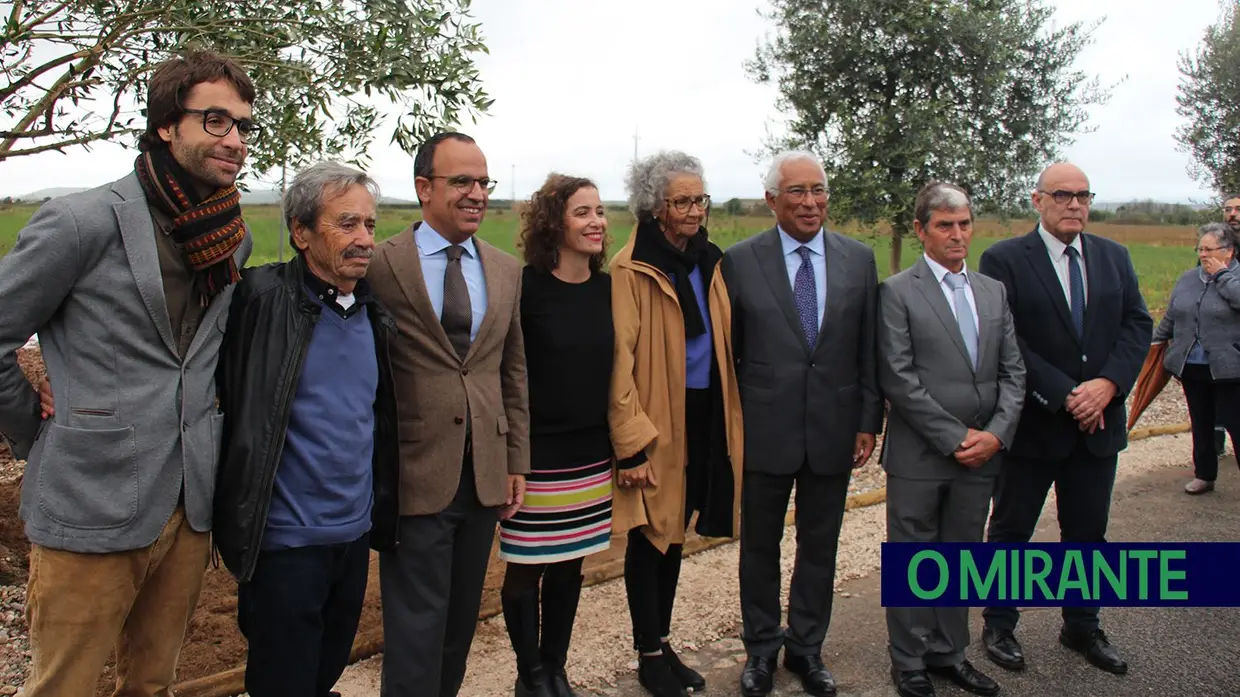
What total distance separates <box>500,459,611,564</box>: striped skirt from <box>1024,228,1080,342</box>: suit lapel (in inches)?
87.2

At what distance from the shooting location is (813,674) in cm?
391

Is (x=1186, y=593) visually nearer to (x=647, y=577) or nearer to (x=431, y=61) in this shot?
(x=647, y=577)

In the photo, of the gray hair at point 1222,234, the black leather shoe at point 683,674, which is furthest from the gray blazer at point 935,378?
the gray hair at point 1222,234

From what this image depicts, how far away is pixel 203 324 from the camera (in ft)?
8.54

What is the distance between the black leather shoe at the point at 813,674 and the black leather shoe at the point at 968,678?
0.48m

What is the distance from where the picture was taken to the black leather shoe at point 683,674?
155 inches

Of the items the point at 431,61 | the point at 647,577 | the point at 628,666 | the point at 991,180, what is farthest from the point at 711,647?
the point at 991,180

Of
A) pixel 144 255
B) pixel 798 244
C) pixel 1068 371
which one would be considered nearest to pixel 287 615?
pixel 144 255

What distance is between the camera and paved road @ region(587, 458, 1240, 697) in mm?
3941

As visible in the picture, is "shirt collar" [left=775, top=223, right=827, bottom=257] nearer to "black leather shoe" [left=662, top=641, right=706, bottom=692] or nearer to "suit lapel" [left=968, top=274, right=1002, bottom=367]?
"suit lapel" [left=968, top=274, right=1002, bottom=367]

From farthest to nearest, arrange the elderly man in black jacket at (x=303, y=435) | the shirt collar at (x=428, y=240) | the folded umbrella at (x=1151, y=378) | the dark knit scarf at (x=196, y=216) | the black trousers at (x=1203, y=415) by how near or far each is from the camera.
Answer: the folded umbrella at (x=1151, y=378), the black trousers at (x=1203, y=415), the shirt collar at (x=428, y=240), the elderly man in black jacket at (x=303, y=435), the dark knit scarf at (x=196, y=216)

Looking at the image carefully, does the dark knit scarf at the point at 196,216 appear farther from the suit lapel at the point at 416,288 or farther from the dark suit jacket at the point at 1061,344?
the dark suit jacket at the point at 1061,344

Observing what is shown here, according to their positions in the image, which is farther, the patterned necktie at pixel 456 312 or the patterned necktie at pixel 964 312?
the patterned necktie at pixel 964 312

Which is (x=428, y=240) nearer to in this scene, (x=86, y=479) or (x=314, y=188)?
(x=314, y=188)
